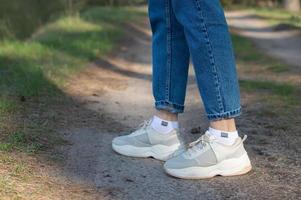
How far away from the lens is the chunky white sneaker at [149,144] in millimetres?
2994

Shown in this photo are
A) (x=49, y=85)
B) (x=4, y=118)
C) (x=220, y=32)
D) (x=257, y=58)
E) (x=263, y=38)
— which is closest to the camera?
(x=220, y=32)

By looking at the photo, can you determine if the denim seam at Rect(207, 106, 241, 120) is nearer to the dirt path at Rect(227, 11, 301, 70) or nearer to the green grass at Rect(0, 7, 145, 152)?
the green grass at Rect(0, 7, 145, 152)

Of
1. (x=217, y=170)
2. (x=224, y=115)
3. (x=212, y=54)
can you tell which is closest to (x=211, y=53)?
(x=212, y=54)

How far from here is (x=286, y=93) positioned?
16.3ft

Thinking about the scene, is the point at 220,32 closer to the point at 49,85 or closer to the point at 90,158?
the point at 90,158

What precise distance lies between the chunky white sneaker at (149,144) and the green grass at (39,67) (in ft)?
1.47

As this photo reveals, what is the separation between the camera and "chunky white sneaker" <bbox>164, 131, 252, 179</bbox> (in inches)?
106

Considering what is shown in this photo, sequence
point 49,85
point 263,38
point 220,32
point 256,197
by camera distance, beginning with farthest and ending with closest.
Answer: point 263,38
point 49,85
point 220,32
point 256,197

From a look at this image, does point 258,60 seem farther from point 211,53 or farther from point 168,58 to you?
point 211,53

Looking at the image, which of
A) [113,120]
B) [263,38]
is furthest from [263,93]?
[263,38]

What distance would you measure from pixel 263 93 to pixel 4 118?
240 cm

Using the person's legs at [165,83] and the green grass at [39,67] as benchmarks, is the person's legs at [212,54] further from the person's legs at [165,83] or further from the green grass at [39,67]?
the green grass at [39,67]

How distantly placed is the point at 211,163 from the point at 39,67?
11.1 feet

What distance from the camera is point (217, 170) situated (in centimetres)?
272
